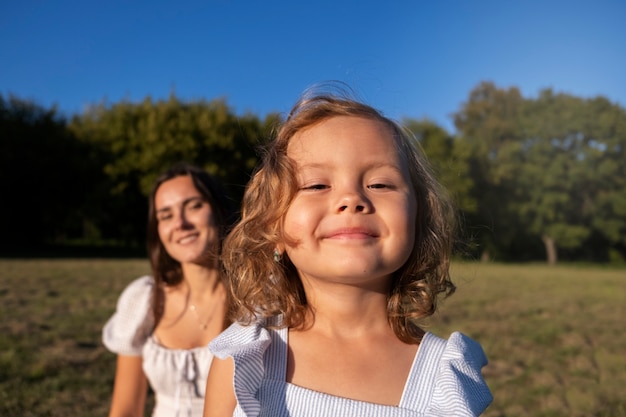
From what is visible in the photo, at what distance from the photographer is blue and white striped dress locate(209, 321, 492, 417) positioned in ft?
4.95

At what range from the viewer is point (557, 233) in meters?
27.1

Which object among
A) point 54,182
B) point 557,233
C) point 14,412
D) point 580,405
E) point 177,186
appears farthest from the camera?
point 557,233

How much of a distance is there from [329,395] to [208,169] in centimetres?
2320

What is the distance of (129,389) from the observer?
114 inches

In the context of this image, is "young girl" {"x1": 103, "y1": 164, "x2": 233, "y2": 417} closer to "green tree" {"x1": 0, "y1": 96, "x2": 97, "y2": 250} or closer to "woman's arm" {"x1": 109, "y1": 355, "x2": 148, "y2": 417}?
"woman's arm" {"x1": 109, "y1": 355, "x2": 148, "y2": 417}

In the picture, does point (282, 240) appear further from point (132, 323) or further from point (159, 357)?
point (132, 323)

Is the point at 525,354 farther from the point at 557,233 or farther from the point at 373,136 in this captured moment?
the point at 557,233

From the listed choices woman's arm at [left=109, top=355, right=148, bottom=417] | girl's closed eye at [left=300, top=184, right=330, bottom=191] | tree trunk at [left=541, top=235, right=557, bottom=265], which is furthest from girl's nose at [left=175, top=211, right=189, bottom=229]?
tree trunk at [left=541, top=235, right=557, bottom=265]

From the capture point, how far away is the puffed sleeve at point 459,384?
4.94ft

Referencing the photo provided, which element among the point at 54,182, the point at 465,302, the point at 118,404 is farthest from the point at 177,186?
the point at 54,182

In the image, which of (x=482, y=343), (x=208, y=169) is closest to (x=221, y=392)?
(x=482, y=343)

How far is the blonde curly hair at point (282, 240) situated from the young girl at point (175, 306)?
1.02 metres

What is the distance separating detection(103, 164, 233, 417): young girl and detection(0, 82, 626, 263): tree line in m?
19.2

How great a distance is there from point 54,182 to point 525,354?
22735 mm
